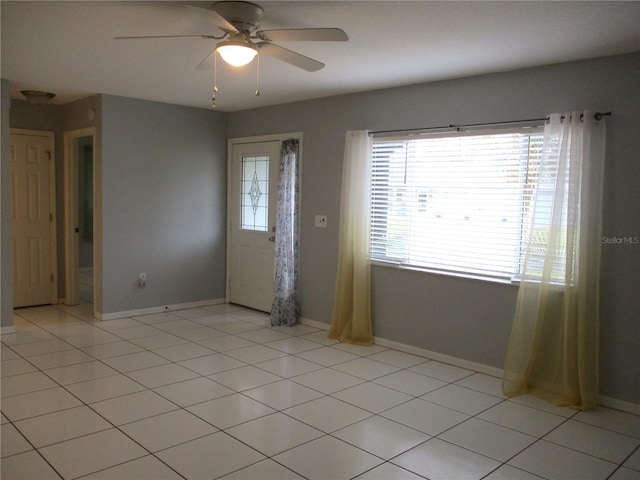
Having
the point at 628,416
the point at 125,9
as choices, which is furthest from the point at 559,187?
the point at 125,9

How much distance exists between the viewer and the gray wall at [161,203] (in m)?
5.63

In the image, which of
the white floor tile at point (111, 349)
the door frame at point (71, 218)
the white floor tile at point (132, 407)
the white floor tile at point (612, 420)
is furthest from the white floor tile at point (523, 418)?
the door frame at point (71, 218)

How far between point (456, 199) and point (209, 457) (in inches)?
111

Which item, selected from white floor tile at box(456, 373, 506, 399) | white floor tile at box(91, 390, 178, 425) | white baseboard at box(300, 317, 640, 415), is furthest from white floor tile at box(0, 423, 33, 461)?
white baseboard at box(300, 317, 640, 415)

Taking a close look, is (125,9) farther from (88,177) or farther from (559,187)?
(88,177)

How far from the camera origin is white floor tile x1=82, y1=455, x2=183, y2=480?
257 centimetres

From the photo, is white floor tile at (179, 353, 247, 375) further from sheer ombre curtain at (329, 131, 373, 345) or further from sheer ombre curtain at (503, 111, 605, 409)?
sheer ombre curtain at (503, 111, 605, 409)

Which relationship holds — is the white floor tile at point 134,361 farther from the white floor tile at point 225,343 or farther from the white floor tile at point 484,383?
the white floor tile at point 484,383

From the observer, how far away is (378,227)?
5023 mm

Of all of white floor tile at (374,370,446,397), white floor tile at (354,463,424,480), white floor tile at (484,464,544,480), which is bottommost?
white floor tile at (484,464,544,480)

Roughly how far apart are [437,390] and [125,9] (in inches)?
128

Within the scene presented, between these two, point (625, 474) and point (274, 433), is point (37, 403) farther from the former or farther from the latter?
point (625, 474)

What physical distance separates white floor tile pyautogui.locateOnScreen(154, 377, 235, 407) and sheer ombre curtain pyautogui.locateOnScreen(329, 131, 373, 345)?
1.63 metres

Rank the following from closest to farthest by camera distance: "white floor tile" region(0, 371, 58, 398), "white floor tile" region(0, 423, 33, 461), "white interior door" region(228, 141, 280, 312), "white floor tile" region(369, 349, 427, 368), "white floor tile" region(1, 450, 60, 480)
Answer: "white floor tile" region(1, 450, 60, 480) → "white floor tile" region(0, 423, 33, 461) → "white floor tile" region(0, 371, 58, 398) → "white floor tile" region(369, 349, 427, 368) → "white interior door" region(228, 141, 280, 312)
